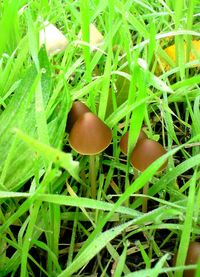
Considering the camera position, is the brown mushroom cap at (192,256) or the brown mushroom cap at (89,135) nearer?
the brown mushroom cap at (192,256)

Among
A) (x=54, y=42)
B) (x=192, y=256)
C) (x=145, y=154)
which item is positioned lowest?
(x=192, y=256)

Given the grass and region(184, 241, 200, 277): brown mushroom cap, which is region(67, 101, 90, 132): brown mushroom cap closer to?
the grass

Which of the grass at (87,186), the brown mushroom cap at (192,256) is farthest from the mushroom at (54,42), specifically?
the brown mushroom cap at (192,256)

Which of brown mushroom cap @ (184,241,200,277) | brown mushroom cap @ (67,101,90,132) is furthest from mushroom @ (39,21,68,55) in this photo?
brown mushroom cap @ (184,241,200,277)

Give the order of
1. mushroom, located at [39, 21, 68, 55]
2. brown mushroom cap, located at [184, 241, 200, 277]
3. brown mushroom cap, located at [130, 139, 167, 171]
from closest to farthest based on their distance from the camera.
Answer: brown mushroom cap, located at [184, 241, 200, 277] → brown mushroom cap, located at [130, 139, 167, 171] → mushroom, located at [39, 21, 68, 55]

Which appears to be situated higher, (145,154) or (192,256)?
(145,154)

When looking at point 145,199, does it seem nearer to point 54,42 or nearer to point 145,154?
point 145,154

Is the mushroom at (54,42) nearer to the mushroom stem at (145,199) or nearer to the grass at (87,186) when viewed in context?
the grass at (87,186)

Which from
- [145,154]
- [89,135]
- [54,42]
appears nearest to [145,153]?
[145,154]
